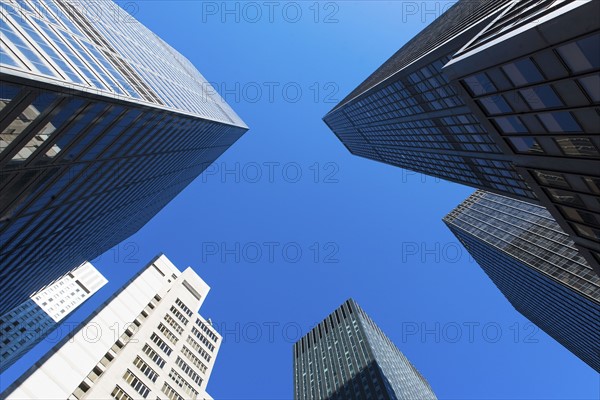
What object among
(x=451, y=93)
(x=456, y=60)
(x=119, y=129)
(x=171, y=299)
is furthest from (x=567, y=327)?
(x=119, y=129)

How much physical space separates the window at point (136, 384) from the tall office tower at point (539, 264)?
78.3 m

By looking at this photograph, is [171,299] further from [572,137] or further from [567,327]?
[567,327]

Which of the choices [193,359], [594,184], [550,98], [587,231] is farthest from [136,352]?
[550,98]

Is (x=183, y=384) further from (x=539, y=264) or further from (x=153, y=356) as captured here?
(x=539, y=264)

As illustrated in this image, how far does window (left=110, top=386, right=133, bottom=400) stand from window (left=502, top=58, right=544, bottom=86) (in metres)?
49.3

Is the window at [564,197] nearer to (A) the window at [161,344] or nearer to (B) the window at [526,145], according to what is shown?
(B) the window at [526,145]

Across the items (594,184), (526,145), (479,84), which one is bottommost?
(594,184)

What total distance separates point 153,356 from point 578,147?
56125 mm

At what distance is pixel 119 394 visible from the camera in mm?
43531

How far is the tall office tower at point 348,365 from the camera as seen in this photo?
4473 inches

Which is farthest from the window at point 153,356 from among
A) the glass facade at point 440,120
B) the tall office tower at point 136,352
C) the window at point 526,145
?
the window at point 526,145

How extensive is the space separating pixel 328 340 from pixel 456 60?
510 ft

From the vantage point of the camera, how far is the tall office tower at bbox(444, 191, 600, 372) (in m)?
77.5

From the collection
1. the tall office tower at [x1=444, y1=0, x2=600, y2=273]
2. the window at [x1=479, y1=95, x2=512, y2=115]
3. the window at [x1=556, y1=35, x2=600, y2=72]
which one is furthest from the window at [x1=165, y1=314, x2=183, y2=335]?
the window at [x1=556, y1=35, x2=600, y2=72]
